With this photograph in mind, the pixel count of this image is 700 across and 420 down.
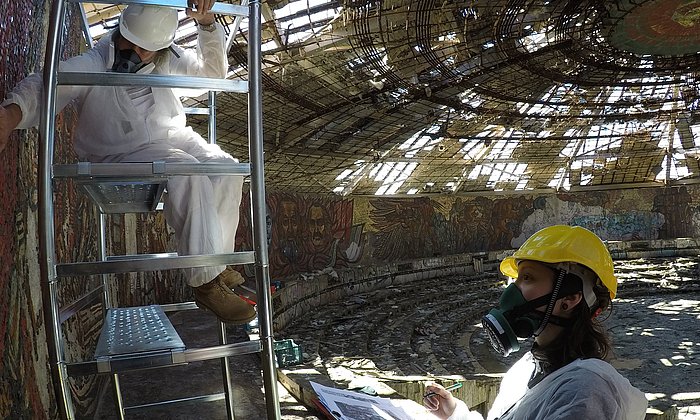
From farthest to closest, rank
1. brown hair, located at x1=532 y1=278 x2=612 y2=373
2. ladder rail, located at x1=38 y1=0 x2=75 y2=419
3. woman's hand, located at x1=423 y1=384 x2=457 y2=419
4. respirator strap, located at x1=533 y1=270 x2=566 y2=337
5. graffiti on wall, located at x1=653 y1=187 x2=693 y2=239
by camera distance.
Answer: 1. graffiti on wall, located at x1=653 y1=187 x2=693 y2=239
2. woman's hand, located at x1=423 y1=384 x2=457 y2=419
3. respirator strap, located at x1=533 y1=270 x2=566 y2=337
4. brown hair, located at x1=532 y1=278 x2=612 y2=373
5. ladder rail, located at x1=38 y1=0 x2=75 y2=419

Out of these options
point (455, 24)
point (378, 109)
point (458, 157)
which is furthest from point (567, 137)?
point (455, 24)

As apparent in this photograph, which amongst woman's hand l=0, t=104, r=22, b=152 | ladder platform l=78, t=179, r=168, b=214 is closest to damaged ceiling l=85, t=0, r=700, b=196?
ladder platform l=78, t=179, r=168, b=214

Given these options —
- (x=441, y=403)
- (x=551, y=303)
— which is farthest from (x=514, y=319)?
(x=441, y=403)

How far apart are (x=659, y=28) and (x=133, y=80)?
1399 cm

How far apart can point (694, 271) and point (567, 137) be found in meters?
7.44

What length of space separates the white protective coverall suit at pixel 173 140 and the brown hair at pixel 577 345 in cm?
156

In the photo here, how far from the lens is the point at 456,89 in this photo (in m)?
→ 16.2

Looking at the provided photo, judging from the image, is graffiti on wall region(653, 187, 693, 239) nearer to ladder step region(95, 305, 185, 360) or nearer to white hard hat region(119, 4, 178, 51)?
ladder step region(95, 305, 185, 360)

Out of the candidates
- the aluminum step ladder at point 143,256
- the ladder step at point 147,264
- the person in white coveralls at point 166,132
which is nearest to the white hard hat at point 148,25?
the person in white coveralls at point 166,132

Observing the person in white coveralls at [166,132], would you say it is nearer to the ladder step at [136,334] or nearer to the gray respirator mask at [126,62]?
the gray respirator mask at [126,62]

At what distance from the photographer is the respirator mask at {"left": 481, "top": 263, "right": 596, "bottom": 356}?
8.95 ft

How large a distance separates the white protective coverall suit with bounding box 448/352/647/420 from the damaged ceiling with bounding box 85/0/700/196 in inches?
342

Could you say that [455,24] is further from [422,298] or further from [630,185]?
[630,185]

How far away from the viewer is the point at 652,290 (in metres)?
21.0
